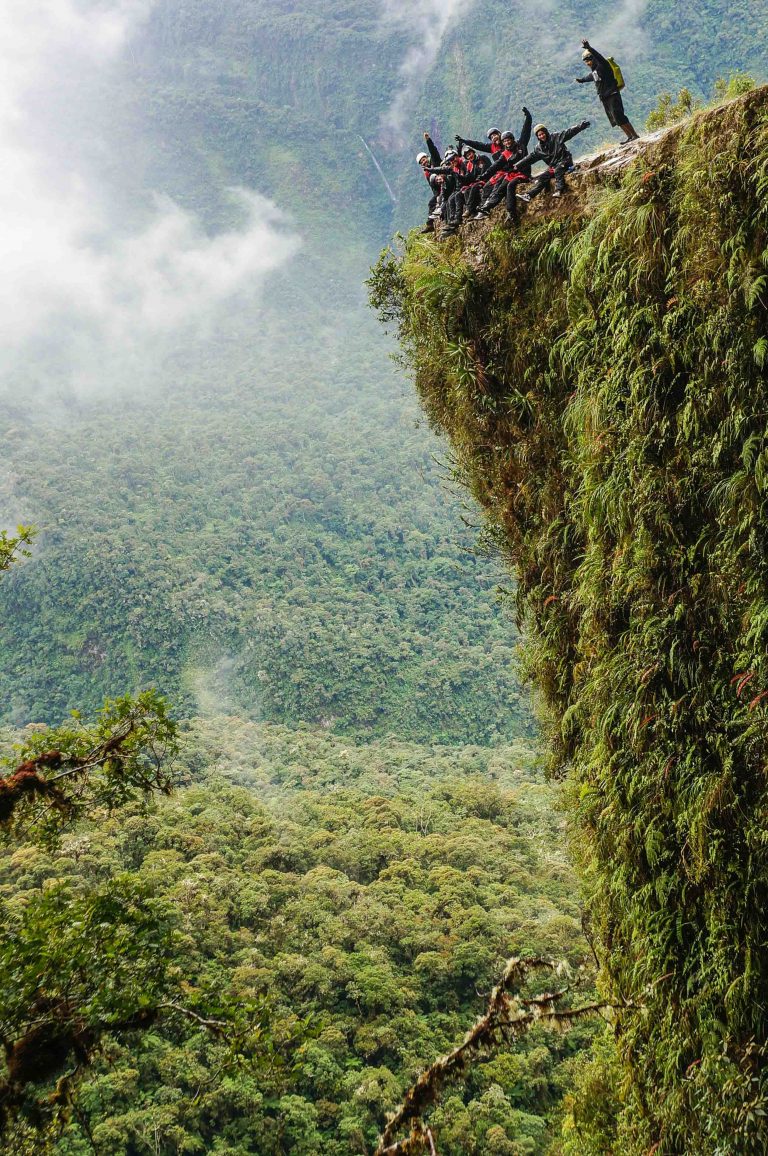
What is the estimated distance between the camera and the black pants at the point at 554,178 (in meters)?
4.46

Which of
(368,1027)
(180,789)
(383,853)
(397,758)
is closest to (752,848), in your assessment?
(368,1027)

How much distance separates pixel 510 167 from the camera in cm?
504

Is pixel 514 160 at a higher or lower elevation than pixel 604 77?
lower

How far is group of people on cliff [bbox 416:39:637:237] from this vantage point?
462cm

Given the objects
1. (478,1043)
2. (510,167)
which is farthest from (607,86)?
(478,1043)

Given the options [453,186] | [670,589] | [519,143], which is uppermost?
[453,186]

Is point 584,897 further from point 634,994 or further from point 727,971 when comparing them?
point 727,971

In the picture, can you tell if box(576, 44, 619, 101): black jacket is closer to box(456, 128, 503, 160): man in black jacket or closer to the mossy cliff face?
box(456, 128, 503, 160): man in black jacket

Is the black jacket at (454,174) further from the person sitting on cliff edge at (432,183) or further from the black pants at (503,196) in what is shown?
the black pants at (503,196)

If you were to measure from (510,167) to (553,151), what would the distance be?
1.59ft

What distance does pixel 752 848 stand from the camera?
123 inches

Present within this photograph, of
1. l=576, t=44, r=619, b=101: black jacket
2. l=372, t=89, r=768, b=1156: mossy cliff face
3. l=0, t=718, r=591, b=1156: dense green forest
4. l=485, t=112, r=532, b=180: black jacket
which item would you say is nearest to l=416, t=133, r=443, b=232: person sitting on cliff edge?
l=485, t=112, r=532, b=180: black jacket

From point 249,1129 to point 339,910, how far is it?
8.28m

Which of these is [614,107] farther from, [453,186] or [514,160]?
[453,186]
